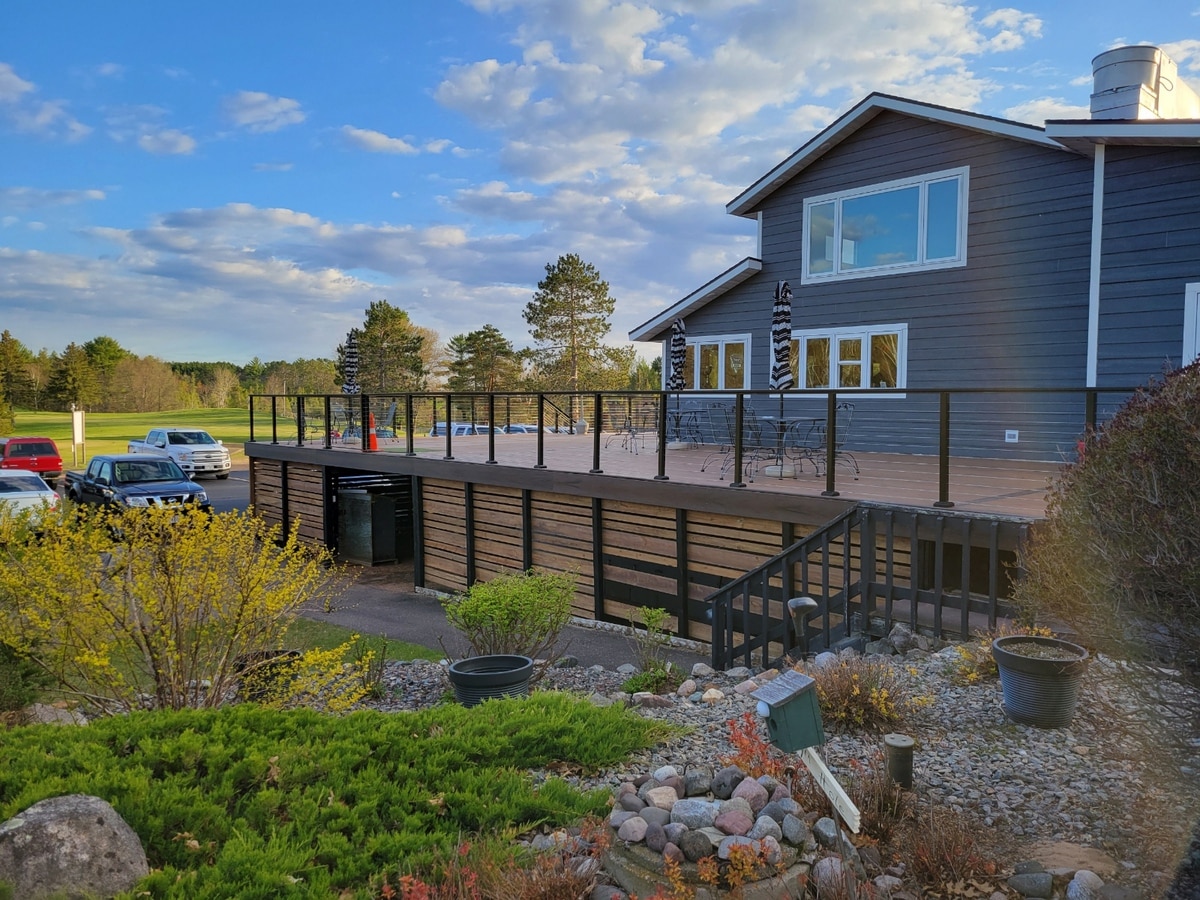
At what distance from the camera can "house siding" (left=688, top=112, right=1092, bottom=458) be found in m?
10.7

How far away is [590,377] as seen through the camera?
4241 centimetres

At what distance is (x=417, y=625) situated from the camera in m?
10.7

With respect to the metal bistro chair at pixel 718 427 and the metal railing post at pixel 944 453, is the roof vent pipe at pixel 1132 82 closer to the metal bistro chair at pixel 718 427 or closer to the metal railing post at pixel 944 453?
the metal bistro chair at pixel 718 427

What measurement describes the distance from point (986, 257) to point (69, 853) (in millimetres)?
12326

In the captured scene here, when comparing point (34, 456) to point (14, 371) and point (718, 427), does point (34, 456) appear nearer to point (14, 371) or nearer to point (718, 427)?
point (718, 427)

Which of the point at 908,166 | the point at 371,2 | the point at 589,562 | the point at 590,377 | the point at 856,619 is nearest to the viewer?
the point at 856,619

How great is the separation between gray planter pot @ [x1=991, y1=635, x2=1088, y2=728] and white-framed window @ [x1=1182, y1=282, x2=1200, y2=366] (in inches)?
284

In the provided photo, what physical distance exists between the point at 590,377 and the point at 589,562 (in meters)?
32.4

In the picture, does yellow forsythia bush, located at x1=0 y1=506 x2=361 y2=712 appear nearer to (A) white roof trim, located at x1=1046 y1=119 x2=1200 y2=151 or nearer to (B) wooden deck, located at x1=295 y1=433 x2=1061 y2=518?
(B) wooden deck, located at x1=295 y1=433 x2=1061 y2=518

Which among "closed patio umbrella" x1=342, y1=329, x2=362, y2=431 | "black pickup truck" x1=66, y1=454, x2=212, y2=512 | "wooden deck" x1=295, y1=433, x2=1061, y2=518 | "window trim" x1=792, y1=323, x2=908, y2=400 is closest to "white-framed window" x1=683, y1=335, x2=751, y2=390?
"window trim" x1=792, y1=323, x2=908, y2=400

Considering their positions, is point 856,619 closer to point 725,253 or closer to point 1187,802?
point 1187,802

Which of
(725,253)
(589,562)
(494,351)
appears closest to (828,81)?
(589,562)

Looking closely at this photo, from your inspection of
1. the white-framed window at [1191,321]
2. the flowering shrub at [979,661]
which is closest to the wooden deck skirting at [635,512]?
the flowering shrub at [979,661]

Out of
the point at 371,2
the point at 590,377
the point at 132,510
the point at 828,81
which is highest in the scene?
the point at 371,2
